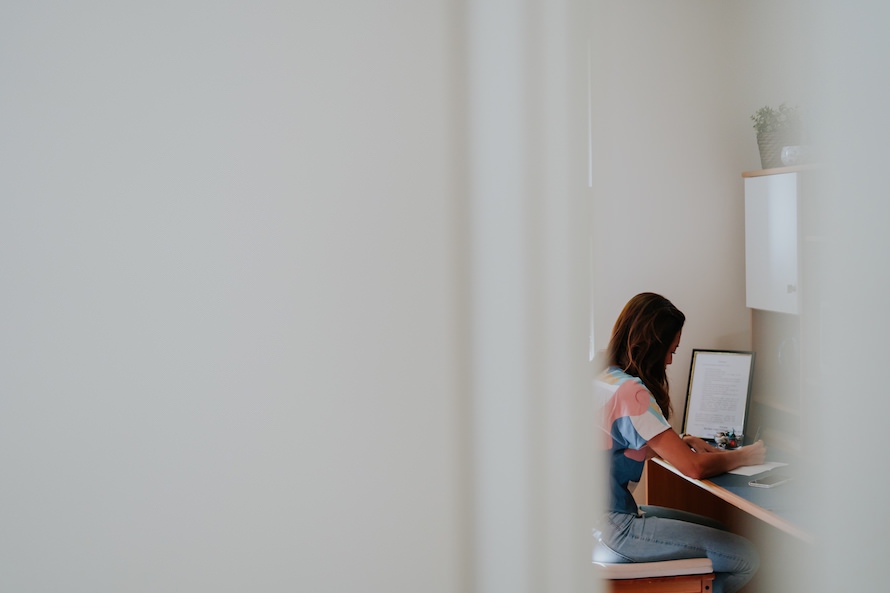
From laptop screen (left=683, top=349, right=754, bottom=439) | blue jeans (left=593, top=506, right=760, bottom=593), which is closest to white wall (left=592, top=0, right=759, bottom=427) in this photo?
laptop screen (left=683, top=349, right=754, bottom=439)

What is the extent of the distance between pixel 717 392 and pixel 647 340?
29.4 inches

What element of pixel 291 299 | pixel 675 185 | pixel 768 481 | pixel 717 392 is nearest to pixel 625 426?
pixel 768 481

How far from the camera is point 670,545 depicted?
154cm

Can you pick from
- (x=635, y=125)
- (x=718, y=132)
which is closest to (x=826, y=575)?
(x=635, y=125)

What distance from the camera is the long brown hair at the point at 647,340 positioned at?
5.38 ft

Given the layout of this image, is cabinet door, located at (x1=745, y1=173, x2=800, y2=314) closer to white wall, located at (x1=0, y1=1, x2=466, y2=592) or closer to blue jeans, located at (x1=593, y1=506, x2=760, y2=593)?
blue jeans, located at (x1=593, y1=506, x2=760, y2=593)

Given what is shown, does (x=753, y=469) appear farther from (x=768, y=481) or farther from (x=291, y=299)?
(x=291, y=299)

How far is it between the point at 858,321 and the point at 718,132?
250cm

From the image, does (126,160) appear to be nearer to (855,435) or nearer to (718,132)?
(855,435)

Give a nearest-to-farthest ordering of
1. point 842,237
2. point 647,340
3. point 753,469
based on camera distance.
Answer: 1. point 842,237
2. point 647,340
3. point 753,469

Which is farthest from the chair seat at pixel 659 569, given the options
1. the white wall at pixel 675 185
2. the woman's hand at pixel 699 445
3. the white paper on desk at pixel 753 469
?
the white wall at pixel 675 185

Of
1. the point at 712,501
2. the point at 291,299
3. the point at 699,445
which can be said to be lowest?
the point at 712,501

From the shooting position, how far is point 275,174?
0.28 metres

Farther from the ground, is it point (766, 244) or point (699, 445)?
point (766, 244)
